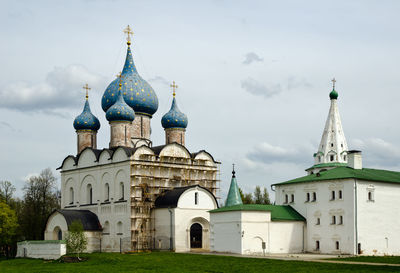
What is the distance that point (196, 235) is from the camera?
148 feet

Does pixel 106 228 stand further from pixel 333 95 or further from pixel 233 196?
pixel 333 95

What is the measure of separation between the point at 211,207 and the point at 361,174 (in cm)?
1107

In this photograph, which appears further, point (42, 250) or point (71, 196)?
point (71, 196)

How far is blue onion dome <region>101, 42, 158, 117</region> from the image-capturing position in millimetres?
49438

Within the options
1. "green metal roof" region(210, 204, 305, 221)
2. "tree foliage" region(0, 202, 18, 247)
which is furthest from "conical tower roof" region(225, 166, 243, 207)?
"tree foliage" region(0, 202, 18, 247)

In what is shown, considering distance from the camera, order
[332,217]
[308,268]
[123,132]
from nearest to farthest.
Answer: [308,268] < [332,217] < [123,132]

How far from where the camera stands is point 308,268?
90.1 ft

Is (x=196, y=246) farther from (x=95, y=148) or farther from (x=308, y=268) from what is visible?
(x=308, y=268)

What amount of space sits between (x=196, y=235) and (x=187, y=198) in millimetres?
2749

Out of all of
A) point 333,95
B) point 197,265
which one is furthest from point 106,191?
point 333,95

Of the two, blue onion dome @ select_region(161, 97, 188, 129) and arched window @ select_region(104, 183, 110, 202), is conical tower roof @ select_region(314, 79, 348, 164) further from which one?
arched window @ select_region(104, 183, 110, 202)

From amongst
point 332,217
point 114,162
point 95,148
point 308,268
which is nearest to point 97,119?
point 95,148

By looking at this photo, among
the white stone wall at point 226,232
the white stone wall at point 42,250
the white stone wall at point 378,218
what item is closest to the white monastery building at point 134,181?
the white stone wall at point 42,250

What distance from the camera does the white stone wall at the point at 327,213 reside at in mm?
39094
